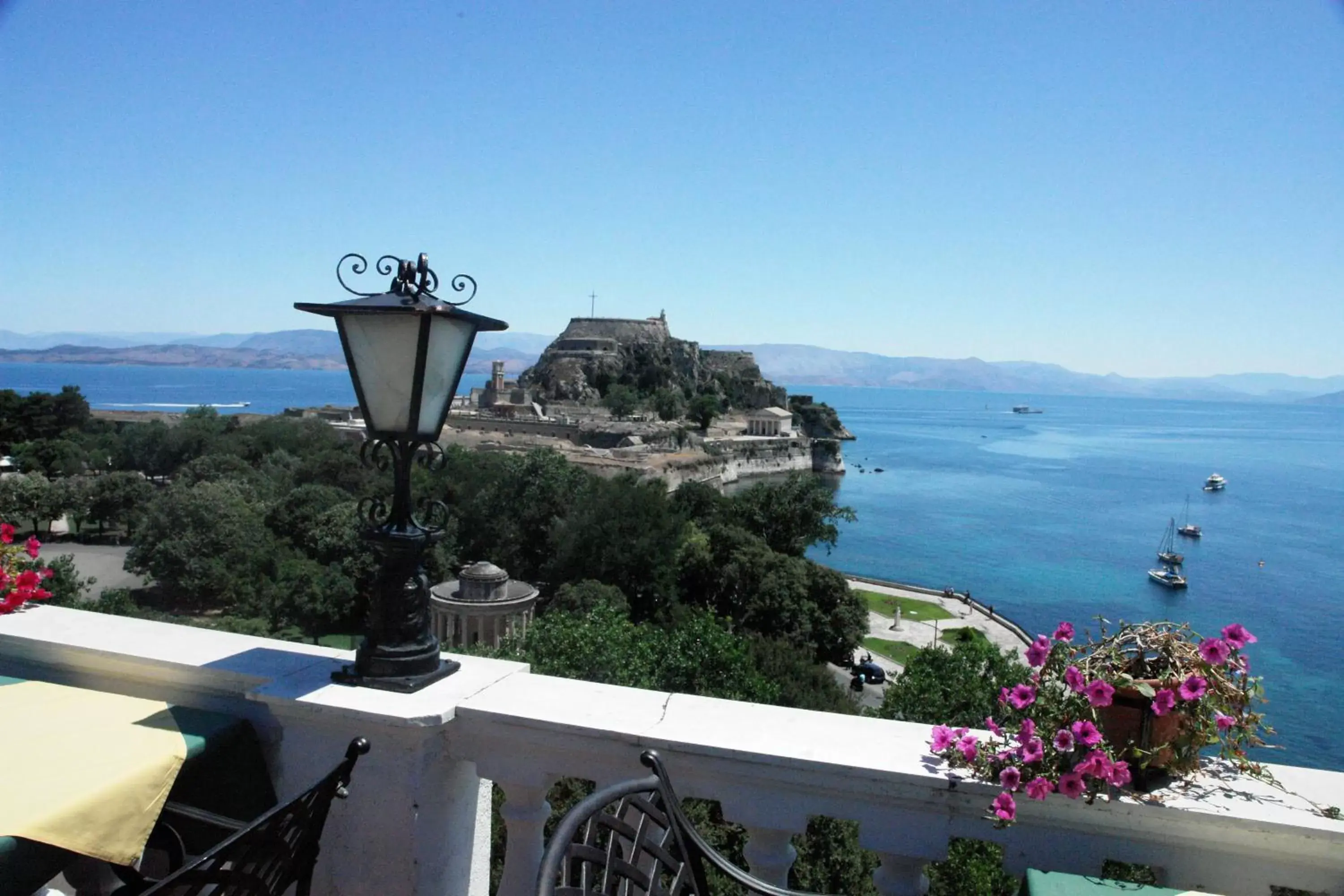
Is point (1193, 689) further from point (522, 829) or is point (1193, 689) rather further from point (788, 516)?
point (788, 516)

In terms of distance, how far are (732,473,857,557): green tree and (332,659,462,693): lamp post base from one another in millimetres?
30338

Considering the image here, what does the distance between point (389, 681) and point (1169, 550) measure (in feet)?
170

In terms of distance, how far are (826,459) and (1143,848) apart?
79271mm

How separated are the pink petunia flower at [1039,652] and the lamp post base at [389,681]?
1453 mm

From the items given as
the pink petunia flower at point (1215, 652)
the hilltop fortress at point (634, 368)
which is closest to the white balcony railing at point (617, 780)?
the pink petunia flower at point (1215, 652)

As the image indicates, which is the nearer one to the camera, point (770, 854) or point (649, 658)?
point (770, 854)

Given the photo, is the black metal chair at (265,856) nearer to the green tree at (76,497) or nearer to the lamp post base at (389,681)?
the lamp post base at (389,681)

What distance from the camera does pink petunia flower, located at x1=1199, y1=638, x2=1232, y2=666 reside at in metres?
1.86

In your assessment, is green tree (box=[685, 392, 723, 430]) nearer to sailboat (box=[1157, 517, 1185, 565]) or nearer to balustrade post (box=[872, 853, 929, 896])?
sailboat (box=[1157, 517, 1185, 565])

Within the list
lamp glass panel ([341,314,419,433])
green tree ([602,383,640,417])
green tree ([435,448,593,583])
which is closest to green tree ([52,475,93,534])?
green tree ([435,448,593,583])

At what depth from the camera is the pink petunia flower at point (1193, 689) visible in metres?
1.79

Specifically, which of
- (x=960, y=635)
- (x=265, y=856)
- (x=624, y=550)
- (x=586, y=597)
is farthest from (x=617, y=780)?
(x=960, y=635)

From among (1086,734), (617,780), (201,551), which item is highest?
(1086,734)

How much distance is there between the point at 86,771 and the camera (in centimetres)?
168
